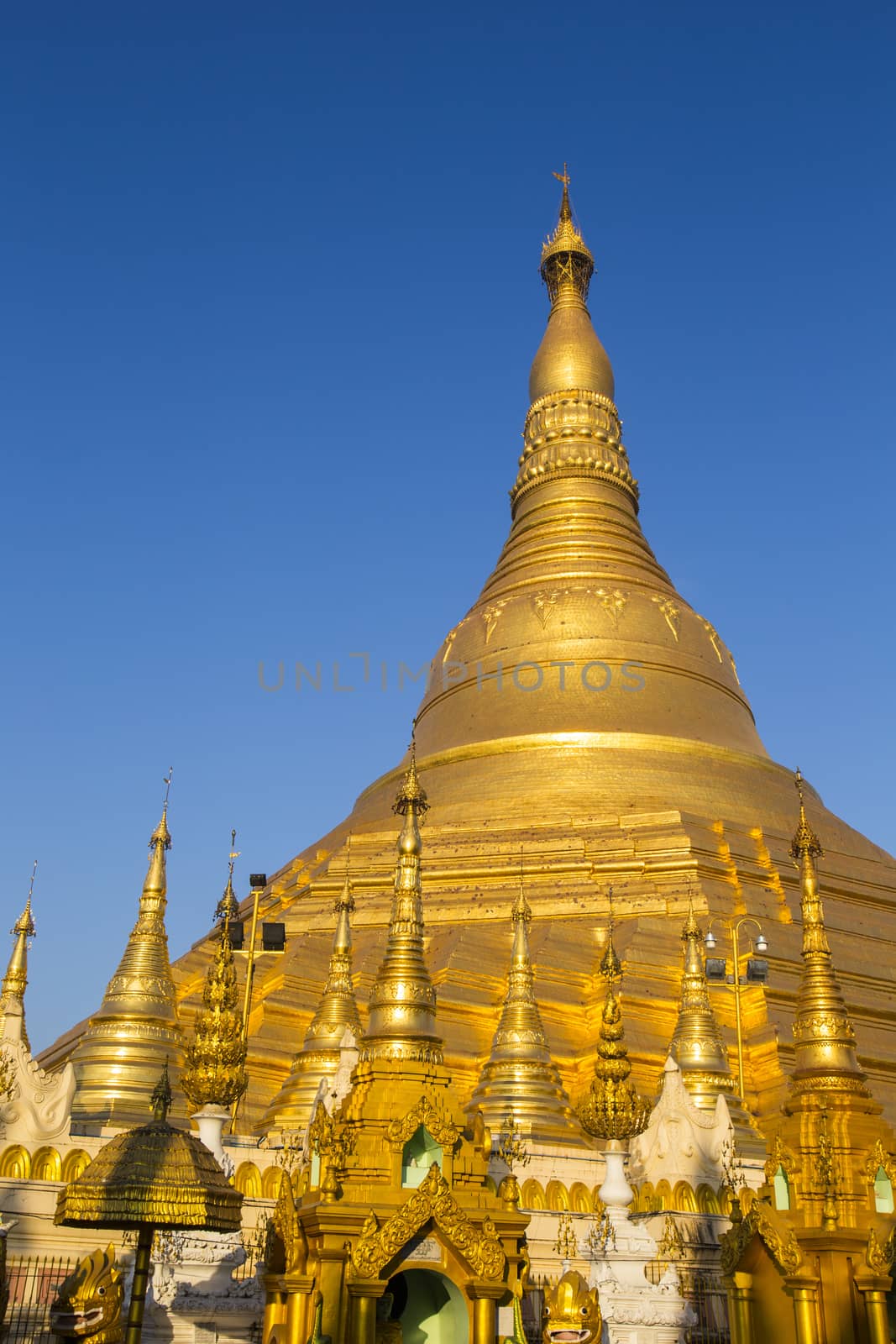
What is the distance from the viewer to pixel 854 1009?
21.5m

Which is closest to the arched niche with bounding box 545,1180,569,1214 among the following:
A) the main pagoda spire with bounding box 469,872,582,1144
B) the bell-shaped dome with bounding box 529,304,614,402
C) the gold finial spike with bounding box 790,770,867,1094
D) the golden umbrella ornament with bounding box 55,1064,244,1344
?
the main pagoda spire with bounding box 469,872,582,1144

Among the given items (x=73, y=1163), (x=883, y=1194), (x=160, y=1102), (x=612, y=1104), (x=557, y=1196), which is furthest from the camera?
(x=557, y=1196)

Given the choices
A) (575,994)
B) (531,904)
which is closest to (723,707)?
(531,904)

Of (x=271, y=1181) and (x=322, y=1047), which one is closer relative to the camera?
(x=271, y=1181)

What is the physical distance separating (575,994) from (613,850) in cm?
393

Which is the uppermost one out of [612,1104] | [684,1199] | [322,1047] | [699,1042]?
[699,1042]

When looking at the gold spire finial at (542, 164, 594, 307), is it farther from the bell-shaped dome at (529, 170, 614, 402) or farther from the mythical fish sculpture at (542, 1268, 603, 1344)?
the mythical fish sculpture at (542, 1268, 603, 1344)

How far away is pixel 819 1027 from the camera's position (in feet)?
43.9

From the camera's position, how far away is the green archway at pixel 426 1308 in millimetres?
9000

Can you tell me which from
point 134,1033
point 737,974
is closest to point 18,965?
point 134,1033

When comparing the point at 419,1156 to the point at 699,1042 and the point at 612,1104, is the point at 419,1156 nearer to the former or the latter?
the point at 612,1104

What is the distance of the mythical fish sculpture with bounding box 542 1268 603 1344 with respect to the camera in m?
9.54

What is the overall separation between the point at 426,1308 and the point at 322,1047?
27.4ft

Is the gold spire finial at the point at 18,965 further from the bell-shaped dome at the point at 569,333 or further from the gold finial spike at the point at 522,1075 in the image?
the bell-shaped dome at the point at 569,333
